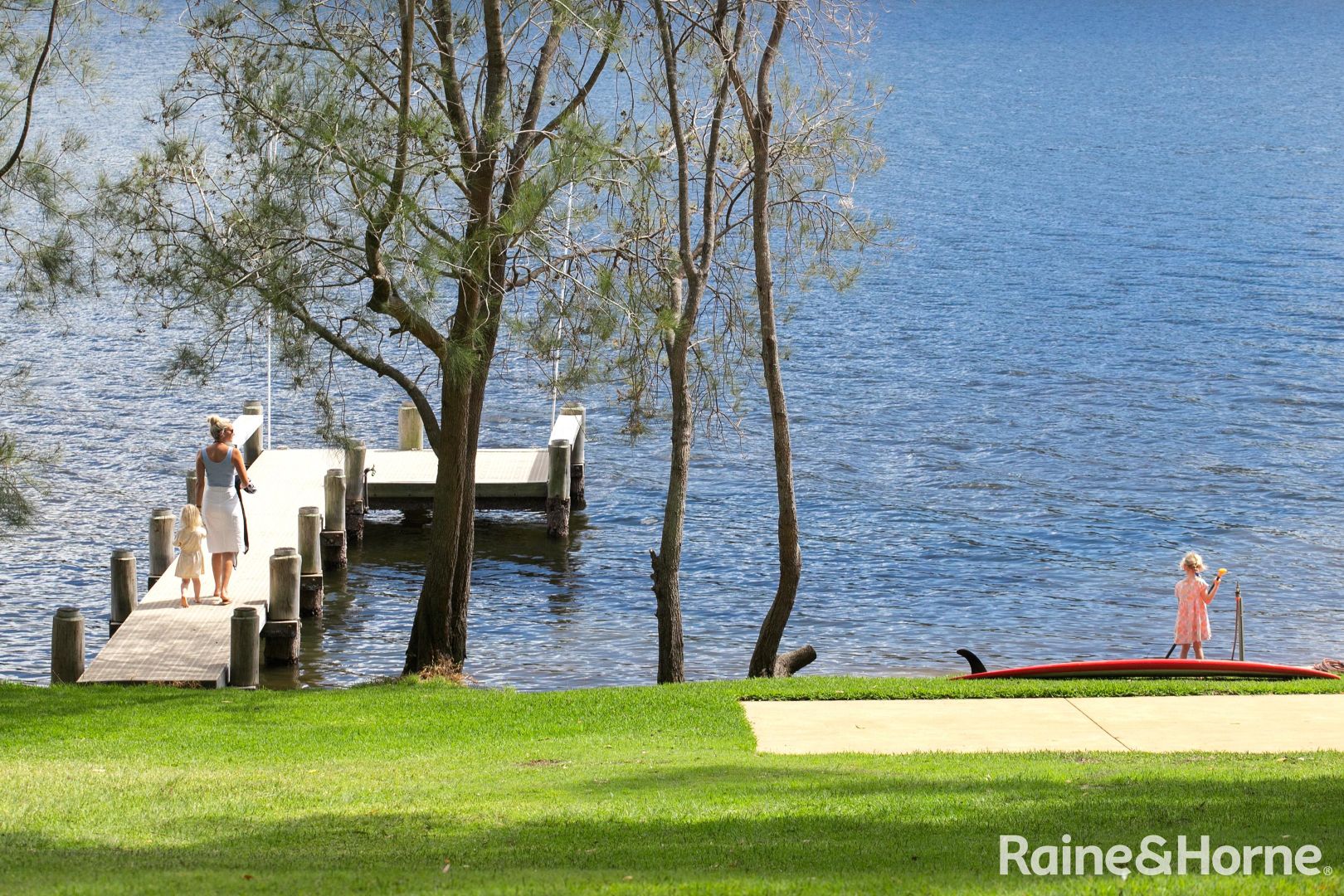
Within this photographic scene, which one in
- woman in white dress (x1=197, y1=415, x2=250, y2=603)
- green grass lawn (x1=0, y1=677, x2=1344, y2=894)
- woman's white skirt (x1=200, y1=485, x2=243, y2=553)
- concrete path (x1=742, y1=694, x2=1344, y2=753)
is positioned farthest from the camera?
woman's white skirt (x1=200, y1=485, x2=243, y2=553)

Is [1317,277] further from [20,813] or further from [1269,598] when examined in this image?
[20,813]

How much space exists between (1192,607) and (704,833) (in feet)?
31.2

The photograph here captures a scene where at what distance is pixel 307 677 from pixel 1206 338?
91.3 feet

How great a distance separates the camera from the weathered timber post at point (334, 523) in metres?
20.9

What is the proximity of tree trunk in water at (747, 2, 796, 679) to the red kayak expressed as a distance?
2203mm

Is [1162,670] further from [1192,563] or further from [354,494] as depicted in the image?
[354,494]

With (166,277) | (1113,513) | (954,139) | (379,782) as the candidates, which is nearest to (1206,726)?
(379,782)

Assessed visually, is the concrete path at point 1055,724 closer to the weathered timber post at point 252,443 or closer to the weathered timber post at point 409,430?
the weathered timber post at point 409,430

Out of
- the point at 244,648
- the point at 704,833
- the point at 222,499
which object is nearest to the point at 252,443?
the point at 222,499

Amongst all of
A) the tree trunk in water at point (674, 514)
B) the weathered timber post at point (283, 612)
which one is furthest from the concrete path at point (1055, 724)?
the weathered timber post at point (283, 612)

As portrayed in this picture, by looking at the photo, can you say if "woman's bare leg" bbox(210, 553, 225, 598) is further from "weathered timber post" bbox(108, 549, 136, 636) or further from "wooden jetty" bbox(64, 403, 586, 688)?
"weathered timber post" bbox(108, 549, 136, 636)

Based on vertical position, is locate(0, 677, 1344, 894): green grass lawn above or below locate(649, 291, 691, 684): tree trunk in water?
below

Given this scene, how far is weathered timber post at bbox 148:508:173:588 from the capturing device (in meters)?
17.7

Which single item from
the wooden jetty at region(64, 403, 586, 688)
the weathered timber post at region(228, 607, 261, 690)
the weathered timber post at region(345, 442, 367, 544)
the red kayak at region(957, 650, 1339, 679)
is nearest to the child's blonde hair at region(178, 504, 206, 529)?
the wooden jetty at region(64, 403, 586, 688)
